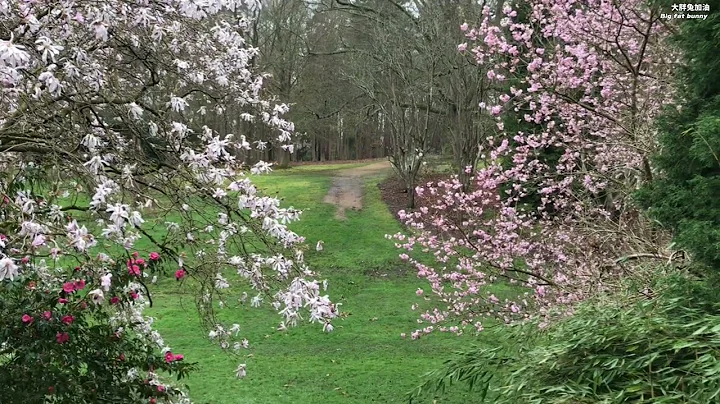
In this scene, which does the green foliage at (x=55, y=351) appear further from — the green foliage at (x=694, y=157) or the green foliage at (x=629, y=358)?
the green foliage at (x=694, y=157)

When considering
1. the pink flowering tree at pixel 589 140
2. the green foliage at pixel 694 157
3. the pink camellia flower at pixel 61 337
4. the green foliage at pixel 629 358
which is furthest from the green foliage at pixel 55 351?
the green foliage at pixel 694 157

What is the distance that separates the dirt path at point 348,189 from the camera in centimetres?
1604

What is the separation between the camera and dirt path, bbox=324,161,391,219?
16044mm

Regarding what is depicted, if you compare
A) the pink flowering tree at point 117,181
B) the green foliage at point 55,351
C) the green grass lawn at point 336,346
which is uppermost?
the pink flowering tree at point 117,181

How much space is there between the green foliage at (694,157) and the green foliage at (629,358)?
0.87 ft

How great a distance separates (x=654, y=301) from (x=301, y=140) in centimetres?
2926

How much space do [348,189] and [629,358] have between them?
652 inches

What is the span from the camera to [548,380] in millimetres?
2266

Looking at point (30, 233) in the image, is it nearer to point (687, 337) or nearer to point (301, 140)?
point (687, 337)

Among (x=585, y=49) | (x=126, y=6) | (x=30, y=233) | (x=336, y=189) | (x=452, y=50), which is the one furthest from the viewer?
(x=336, y=189)

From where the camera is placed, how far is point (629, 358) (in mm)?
2146

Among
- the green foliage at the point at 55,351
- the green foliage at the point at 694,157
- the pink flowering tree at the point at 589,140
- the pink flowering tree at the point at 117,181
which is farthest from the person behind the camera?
the pink flowering tree at the point at 589,140

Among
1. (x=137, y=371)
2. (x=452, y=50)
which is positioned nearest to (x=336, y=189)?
(x=452, y=50)

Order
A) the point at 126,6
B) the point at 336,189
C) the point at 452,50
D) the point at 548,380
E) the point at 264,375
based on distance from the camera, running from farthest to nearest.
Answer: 1. the point at 336,189
2. the point at 452,50
3. the point at 264,375
4. the point at 126,6
5. the point at 548,380
